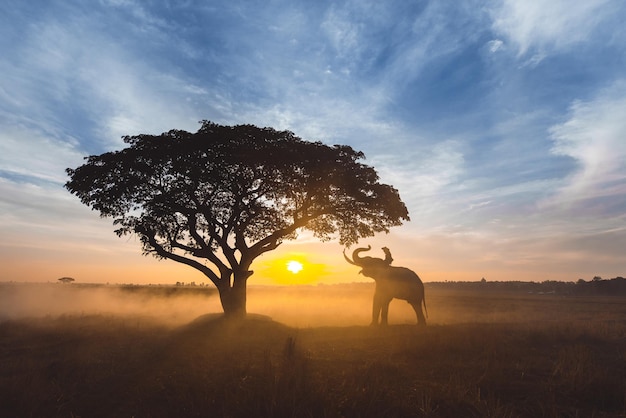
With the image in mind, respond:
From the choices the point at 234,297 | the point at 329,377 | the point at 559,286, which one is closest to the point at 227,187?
the point at 234,297

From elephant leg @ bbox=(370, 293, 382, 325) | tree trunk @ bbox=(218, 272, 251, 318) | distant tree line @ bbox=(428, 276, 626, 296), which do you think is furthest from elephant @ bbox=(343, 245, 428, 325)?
distant tree line @ bbox=(428, 276, 626, 296)

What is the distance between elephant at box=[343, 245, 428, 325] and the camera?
17.5 m

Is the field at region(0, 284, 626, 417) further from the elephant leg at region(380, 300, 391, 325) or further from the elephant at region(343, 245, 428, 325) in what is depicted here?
the elephant at region(343, 245, 428, 325)

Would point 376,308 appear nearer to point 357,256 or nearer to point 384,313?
point 384,313

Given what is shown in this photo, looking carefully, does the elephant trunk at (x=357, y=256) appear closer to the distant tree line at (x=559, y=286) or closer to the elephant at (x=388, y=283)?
the elephant at (x=388, y=283)

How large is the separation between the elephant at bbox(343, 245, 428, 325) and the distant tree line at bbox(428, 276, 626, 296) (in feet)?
275

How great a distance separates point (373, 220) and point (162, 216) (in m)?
11.8

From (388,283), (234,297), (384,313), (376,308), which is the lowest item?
(384,313)

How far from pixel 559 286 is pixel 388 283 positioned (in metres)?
115

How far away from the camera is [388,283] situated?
704 inches

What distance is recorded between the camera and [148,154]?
66.1ft

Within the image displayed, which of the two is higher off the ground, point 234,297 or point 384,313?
point 234,297

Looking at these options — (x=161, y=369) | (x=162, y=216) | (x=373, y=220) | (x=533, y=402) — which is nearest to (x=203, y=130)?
(x=162, y=216)

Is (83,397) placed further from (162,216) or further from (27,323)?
(27,323)
